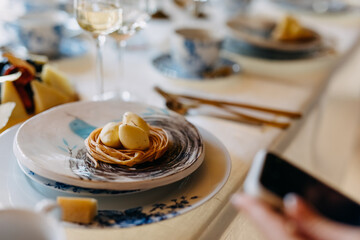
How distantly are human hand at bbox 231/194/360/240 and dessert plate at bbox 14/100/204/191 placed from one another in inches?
4.9

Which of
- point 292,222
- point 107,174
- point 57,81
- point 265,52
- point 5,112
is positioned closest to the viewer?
point 292,222

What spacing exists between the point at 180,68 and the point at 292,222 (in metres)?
0.59

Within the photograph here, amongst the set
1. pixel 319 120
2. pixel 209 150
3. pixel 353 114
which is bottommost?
pixel 353 114

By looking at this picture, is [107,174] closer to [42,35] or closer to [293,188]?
[293,188]

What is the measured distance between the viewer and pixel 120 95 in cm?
73

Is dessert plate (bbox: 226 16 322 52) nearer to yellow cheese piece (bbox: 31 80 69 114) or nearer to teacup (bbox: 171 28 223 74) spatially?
teacup (bbox: 171 28 223 74)

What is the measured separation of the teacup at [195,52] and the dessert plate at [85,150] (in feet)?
0.90

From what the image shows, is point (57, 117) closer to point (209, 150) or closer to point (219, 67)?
point (209, 150)

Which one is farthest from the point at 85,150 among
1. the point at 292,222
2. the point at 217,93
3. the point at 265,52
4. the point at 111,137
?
the point at 265,52

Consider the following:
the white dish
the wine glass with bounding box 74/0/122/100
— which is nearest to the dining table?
the white dish

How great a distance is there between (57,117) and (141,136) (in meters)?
0.13

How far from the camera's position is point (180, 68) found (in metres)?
0.85

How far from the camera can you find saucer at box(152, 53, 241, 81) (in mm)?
814

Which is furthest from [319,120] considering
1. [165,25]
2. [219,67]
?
[165,25]
